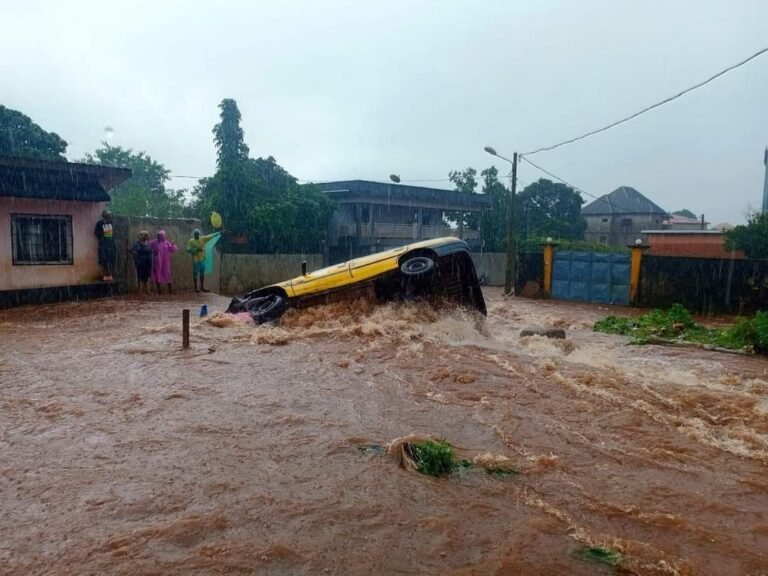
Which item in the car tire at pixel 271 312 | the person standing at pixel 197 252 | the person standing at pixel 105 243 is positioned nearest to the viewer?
the car tire at pixel 271 312

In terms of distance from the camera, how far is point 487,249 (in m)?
32.0

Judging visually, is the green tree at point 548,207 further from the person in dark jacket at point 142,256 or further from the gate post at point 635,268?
the person in dark jacket at point 142,256

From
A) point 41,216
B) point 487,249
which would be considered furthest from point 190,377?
point 487,249

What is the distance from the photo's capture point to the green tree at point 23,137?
1870 cm

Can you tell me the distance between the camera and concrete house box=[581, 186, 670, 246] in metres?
39.9

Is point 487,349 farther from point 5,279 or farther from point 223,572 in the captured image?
point 5,279

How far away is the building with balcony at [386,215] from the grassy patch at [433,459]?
21759mm

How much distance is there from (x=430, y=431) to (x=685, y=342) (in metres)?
7.04

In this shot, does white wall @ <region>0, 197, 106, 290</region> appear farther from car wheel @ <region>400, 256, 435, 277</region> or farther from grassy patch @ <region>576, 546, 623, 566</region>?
grassy patch @ <region>576, 546, 623, 566</region>

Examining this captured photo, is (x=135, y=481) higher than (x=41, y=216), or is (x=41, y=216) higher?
(x=41, y=216)

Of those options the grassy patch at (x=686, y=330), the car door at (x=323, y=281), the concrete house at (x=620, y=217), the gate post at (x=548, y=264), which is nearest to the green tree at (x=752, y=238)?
the gate post at (x=548, y=264)

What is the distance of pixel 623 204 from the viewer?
42.5 meters

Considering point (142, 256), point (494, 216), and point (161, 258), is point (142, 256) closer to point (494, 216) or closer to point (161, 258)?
point (161, 258)

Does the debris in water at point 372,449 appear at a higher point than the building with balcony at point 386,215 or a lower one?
lower
